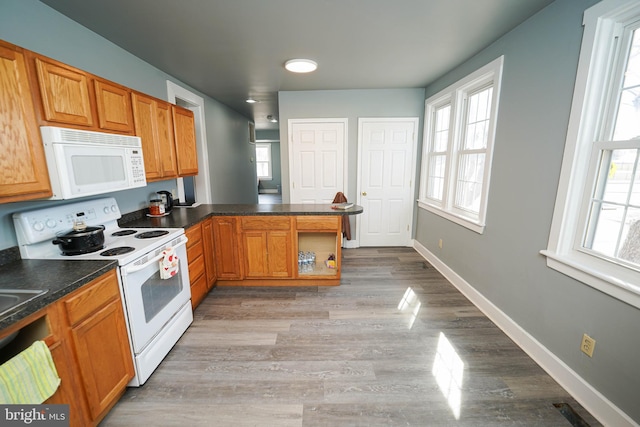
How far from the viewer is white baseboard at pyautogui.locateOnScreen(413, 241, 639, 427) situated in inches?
56.6

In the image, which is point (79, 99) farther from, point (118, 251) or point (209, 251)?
point (209, 251)

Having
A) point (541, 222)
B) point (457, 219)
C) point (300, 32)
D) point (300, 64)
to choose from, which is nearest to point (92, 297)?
point (300, 32)

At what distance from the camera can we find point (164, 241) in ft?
6.39

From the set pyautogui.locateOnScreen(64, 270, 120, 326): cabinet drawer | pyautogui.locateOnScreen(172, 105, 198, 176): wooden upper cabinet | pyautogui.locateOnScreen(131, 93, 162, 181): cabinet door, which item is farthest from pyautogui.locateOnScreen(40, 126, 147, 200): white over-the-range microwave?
pyautogui.locateOnScreen(172, 105, 198, 176): wooden upper cabinet

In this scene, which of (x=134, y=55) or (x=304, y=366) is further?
(x=134, y=55)

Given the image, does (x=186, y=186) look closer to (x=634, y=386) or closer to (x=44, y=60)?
(x=44, y=60)

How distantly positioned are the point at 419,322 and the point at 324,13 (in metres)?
2.74

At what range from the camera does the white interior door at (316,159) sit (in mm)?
4172

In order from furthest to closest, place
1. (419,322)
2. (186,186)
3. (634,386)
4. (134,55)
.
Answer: (186,186) → (134,55) → (419,322) → (634,386)

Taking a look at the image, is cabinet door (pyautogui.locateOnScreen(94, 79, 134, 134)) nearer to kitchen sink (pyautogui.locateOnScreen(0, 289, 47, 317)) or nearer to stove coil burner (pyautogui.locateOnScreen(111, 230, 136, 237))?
stove coil burner (pyautogui.locateOnScreen(111, 230, 136, 237))

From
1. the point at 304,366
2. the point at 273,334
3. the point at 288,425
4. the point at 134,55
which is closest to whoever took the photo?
the point at 288,425

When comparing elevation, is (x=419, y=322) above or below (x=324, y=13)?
below

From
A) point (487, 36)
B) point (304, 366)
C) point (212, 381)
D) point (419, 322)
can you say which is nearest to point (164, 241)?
point (212, 381)

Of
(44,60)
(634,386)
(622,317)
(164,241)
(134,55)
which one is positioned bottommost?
(634,386)
